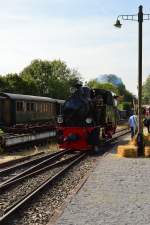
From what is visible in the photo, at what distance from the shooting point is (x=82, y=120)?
24047mm

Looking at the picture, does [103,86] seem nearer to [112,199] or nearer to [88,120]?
[88,120]

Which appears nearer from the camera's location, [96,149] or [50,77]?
[96,149]

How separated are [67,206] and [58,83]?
90136mm

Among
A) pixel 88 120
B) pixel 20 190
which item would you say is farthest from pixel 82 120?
pixel 20 190

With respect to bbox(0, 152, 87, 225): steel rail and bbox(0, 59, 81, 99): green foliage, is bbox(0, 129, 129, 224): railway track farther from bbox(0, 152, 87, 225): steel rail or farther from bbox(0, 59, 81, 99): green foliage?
bbox(0, 59, 81, 99): green foliage

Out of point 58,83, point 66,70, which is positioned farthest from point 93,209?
point 66,70

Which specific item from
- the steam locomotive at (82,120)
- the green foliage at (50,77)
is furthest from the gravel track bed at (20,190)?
the green foliage at (50,77)

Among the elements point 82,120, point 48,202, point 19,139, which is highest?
point 82,120

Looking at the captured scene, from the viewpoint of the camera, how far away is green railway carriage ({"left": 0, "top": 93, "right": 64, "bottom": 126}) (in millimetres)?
31672

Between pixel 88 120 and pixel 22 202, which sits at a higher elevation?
pixel 88 120

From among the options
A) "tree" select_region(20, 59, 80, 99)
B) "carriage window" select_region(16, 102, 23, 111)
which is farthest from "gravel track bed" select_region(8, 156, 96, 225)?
"tree" select_region(20, 59, 80, 99)

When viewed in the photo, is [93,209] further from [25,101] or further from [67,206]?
[25,101]

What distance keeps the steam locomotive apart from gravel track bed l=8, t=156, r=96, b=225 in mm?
6496

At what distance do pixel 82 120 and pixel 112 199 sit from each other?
13.0m
